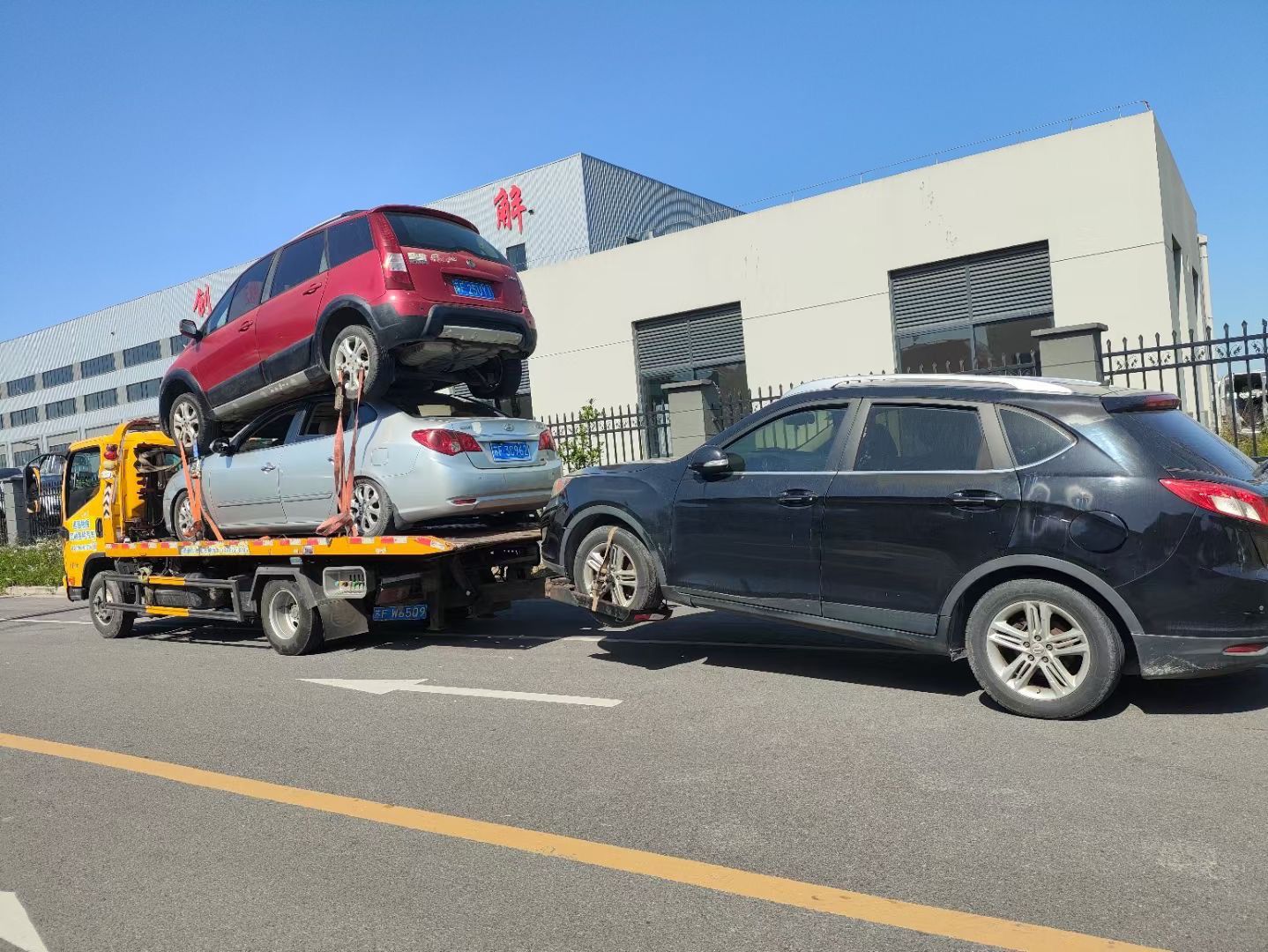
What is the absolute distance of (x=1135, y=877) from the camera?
10.9 ft

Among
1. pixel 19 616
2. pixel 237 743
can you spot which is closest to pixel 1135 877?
pixel 237 743

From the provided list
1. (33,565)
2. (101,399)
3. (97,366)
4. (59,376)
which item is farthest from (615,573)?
(59,376)

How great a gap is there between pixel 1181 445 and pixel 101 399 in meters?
64.5

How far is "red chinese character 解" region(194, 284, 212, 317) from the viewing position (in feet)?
163

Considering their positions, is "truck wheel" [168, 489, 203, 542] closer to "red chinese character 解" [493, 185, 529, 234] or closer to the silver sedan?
the silver sedan

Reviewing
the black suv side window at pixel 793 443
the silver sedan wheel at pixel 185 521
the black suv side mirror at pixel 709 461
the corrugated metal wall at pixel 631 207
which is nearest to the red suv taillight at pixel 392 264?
the black suv side mirror at pixel 709 461

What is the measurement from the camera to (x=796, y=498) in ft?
19.1

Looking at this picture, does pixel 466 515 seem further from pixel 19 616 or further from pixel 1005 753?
pixel 19 616

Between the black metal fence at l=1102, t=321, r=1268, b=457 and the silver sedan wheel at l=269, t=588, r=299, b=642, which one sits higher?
the black metal fence at l=1102, t=321, r=1268, b=457

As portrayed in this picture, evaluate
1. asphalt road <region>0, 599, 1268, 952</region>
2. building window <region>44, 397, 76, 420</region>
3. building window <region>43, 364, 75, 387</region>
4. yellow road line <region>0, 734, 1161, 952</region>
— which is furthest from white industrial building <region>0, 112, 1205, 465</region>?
building window <region>43, 364, 75, 387</region>

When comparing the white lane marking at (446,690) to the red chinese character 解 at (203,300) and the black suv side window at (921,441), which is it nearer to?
the black suv side window at (921,441)

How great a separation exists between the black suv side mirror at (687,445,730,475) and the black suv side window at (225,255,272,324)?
4.72 m

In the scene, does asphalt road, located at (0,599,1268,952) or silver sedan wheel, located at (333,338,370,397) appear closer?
asphalt road, located at (0,599,1268,952)

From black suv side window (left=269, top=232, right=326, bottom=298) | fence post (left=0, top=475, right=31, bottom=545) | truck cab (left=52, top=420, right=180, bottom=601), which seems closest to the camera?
black suv side window (left=269, top=232, right=326, bottom=298)
